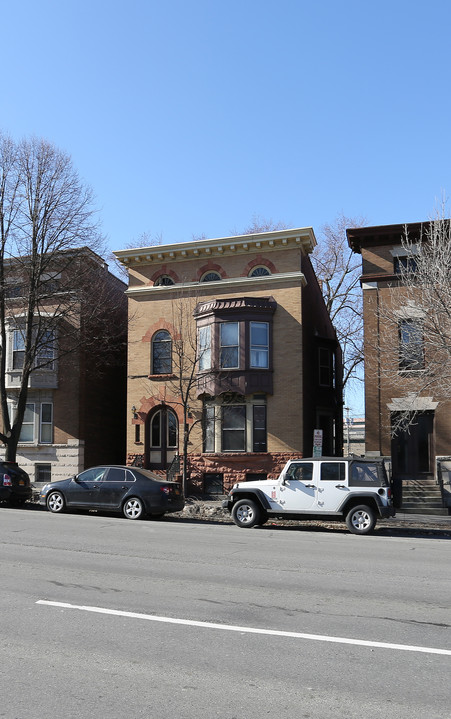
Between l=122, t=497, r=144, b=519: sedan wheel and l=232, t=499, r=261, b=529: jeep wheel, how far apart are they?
2556mm

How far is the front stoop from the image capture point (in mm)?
20422

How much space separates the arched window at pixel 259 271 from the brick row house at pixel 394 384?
11.1 ft

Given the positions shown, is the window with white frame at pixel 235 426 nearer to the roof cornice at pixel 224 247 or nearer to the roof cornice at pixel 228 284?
the roof cornice at pixel 228 284

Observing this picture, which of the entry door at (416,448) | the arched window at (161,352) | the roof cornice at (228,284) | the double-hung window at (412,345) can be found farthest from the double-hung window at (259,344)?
the entry door at (416,448)

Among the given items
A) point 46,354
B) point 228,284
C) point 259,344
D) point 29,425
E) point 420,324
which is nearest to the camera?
point 420,324

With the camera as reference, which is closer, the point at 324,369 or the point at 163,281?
the point at 163,281

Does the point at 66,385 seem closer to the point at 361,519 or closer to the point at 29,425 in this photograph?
the point at 29,425

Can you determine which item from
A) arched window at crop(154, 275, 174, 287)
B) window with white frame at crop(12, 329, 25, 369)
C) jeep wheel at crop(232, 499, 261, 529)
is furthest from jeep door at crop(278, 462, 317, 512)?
window with white frame at crop(12, 329, 25, 369)

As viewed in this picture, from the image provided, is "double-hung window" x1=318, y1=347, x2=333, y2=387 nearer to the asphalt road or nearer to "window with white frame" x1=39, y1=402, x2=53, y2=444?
"window with white frame" x1=39, y1=402, x2=53, y2=444

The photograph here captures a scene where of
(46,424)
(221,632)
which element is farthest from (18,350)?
(221,632)

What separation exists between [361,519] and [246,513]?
2.77 metres

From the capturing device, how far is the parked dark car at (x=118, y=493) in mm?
16547

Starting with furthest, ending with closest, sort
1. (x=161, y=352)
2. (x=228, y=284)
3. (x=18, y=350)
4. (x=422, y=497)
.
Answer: (x=18, y=350), (x=161, y=352), (x=228, y=284), (x=422, y=497)

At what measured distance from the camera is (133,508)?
16.6m
